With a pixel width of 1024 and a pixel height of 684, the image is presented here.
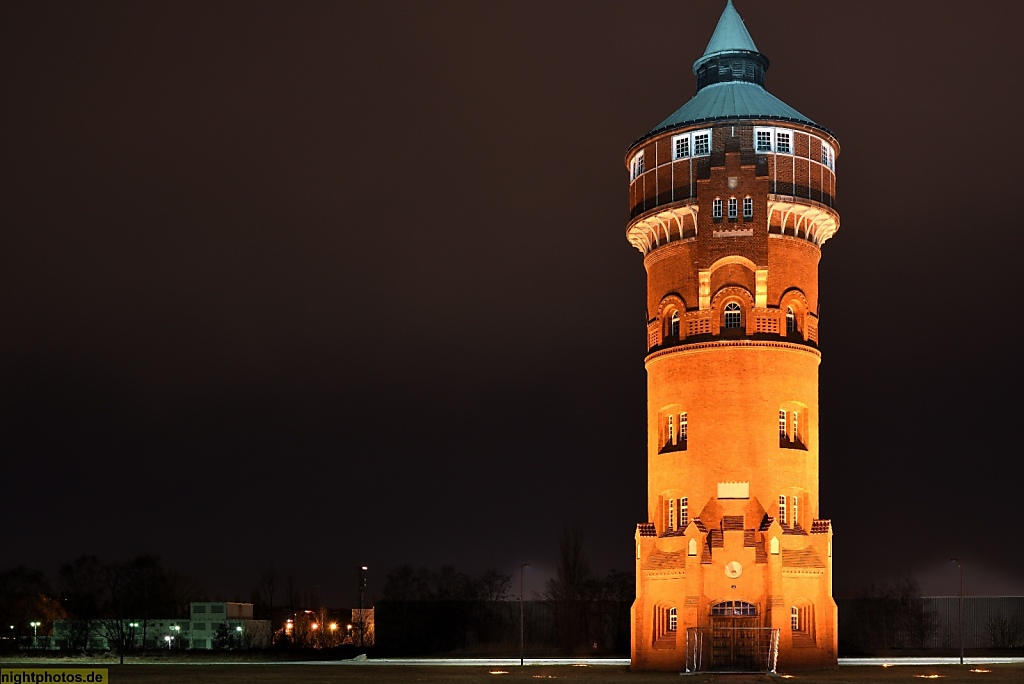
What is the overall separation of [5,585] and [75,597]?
19.6 ft

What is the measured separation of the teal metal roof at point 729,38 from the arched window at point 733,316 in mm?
14141

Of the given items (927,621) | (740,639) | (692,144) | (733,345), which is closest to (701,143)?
(692,144)

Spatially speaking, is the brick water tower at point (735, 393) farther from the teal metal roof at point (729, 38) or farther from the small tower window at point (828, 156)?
the teal metal roof at point (729, 38)

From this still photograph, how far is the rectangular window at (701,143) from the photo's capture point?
6794 cm

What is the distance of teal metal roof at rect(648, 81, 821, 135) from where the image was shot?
68000 millimetres

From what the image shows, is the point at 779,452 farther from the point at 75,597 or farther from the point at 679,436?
the point at 75,597

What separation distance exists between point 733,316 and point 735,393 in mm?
3601

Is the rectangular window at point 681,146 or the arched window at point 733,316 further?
the rectangular window at point 681,146

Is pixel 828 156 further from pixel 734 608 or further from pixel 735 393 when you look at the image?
pixel 734 608

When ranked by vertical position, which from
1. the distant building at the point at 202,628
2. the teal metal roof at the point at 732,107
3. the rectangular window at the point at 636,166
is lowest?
the distant building at the point at 202,628

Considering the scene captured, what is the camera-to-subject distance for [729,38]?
74.1 meters

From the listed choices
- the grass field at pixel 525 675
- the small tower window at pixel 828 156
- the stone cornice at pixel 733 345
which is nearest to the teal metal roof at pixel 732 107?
the small tower window at pixel 828 156

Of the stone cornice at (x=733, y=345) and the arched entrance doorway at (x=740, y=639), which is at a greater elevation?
the stone cornice at (x=733, y=345)

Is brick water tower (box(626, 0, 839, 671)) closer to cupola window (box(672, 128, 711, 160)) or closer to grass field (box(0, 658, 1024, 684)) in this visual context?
cupola window (box(672, 128, 711, 160))
